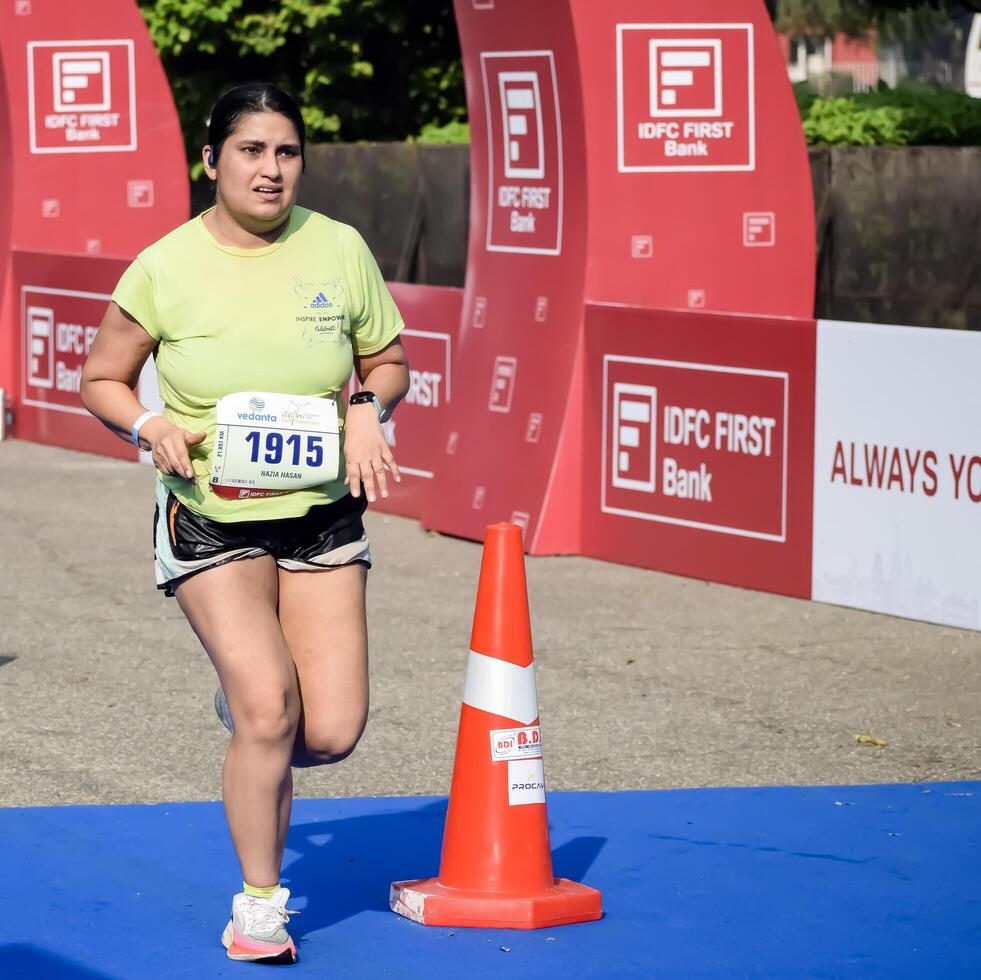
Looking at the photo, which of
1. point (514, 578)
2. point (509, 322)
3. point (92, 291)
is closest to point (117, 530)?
point (509, 322)

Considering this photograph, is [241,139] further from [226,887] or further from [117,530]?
[117,530]

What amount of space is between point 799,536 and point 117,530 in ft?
14.1

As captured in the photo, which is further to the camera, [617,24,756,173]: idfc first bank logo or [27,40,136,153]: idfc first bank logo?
[27,40,136,153]: idfc first bank logo

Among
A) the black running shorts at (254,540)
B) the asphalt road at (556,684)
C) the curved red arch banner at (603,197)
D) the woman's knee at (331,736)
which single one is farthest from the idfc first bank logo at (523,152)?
the woman's knee at (331,736)

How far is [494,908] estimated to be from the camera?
5320 mm

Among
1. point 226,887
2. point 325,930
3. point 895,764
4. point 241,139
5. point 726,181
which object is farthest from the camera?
point 726,181

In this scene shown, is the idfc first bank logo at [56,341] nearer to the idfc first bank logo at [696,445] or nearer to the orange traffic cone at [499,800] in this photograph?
the idfc first bank logo at [696,445]

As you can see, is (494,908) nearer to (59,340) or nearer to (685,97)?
(685,97)

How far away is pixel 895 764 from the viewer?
719 centimetres

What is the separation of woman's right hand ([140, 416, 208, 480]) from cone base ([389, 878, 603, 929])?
128 cm

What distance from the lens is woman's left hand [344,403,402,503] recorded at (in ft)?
16.1

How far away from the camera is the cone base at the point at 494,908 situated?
532cm

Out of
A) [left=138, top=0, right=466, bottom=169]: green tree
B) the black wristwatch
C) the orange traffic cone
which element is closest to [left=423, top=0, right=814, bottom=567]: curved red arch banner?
the orange traffic cone

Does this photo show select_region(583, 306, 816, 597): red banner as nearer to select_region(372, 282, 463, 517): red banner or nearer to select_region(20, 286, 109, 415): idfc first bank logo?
select_region(372, 282, 463, 517): red banner
